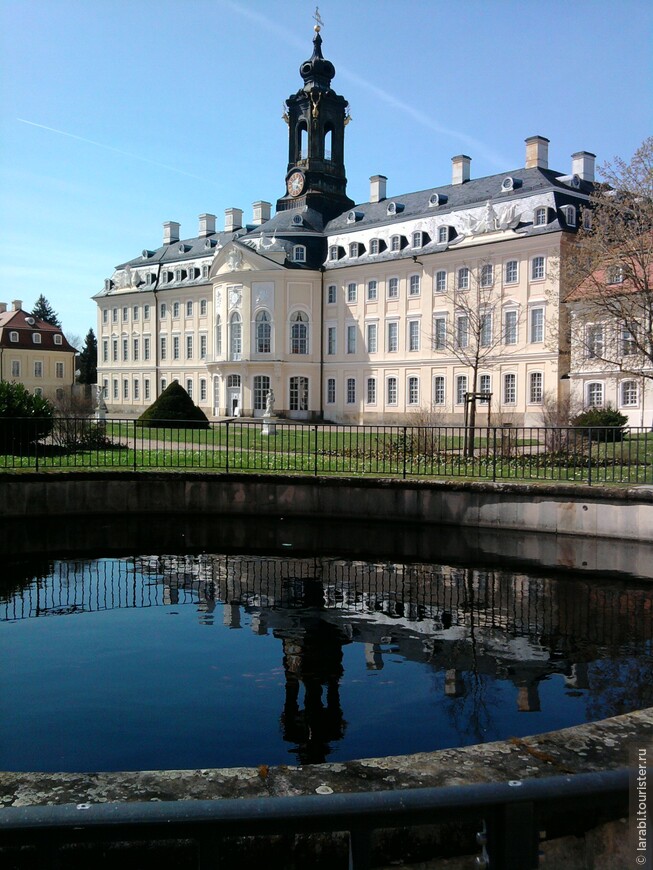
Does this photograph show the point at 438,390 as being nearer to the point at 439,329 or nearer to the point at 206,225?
the point at 439,329

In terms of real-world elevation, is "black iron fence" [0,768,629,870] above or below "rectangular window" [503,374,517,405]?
below

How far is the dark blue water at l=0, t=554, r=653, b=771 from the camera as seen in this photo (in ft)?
16.3

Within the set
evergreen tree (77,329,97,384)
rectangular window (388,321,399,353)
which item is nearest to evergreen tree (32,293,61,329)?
evergreen tree (77,329,97,384)

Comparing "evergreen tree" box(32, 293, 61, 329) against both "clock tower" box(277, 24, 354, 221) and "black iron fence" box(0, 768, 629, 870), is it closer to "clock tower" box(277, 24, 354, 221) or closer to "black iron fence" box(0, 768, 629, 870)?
"clock tower" box(277, 24, 354, 221)

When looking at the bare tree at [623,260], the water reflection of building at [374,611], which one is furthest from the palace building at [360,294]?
the water reflection of building at [374,611]

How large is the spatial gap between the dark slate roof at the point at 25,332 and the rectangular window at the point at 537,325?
54336mm

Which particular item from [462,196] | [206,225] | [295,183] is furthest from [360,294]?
[206,225]

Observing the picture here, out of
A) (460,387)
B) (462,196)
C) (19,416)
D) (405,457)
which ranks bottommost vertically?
(405,457)

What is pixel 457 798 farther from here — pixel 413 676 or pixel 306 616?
pixel 306 616

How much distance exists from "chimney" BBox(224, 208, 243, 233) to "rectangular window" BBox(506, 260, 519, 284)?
30738mm

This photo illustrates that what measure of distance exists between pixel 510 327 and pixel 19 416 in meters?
34.7

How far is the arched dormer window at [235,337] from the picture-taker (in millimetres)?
59438

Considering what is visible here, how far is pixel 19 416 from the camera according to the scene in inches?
785

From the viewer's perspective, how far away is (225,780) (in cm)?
315
